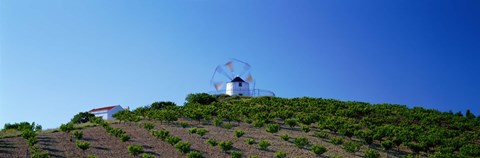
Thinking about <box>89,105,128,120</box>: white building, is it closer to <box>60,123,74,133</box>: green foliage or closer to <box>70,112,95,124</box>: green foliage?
<box>70,112,95,124</box>: green foliage

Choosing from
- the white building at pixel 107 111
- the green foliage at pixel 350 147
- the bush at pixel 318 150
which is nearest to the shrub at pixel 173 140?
the bush at pixel 318 150

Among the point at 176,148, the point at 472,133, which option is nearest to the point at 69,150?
the point at 176,148

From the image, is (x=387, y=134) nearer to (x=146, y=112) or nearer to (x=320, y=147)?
(x=320, y=147)

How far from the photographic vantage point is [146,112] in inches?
1496

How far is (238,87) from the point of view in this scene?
68.7 m

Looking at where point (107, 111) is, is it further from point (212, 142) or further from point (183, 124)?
point (212, 142)

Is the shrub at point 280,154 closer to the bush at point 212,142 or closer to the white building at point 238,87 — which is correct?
the bush at point 212,142

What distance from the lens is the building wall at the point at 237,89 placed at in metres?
68.5

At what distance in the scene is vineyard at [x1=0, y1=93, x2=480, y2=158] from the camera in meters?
24.1

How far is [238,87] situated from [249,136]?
129ft

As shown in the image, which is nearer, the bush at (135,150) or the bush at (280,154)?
the bush at (135,150)

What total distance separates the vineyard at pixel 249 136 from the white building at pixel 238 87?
80.8 ft

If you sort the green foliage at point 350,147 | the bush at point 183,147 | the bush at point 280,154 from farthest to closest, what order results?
the green foliage at point 350,147 < the bush at point 183,147 < the bush at point 280,154

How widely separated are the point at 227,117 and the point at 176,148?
36.9ft
